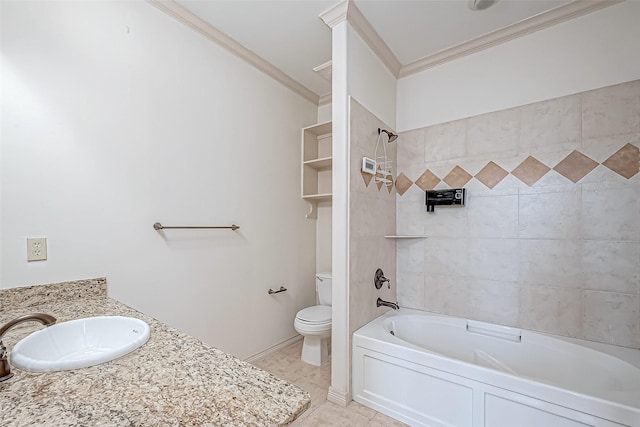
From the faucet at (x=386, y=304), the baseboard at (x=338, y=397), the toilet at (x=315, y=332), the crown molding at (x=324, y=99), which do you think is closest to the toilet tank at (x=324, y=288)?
the toilet at (x=315, y=332)

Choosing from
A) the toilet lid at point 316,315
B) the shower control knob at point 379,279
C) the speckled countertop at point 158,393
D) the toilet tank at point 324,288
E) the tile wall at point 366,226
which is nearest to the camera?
the speckled countertop at point 158,393

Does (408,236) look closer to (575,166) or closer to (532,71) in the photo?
(575,166)

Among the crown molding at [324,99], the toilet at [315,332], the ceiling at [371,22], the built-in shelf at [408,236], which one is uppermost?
the ceiling at [371,22]

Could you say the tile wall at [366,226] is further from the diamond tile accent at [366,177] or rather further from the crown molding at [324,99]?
the crown molding at [324,99]

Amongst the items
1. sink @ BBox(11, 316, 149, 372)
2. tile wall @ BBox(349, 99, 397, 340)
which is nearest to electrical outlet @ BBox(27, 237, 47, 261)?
sink @ BBox(11, 316, 149, 372)

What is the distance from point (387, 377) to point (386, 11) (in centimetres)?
240

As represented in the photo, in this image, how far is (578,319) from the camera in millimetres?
1785

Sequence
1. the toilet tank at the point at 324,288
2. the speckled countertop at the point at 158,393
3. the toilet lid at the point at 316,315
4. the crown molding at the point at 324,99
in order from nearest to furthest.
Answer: the speckled countertop at the point at 158,393
the toilet lid at the point at 316,315
the toilet tank at the point at 324,288
the crown molding at the point at 324,99

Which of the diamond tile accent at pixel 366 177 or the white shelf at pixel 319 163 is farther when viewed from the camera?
the white shelf at pixel 319 163

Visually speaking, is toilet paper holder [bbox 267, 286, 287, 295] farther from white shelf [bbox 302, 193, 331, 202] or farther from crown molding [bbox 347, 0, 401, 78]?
crown molding [bbox 347, 0, 401, 78]

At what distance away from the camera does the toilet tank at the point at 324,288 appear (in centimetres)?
263

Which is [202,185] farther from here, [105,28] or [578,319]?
[578,319]

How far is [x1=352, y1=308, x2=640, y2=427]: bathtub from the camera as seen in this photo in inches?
48.9

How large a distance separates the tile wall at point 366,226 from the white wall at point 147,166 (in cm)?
89
